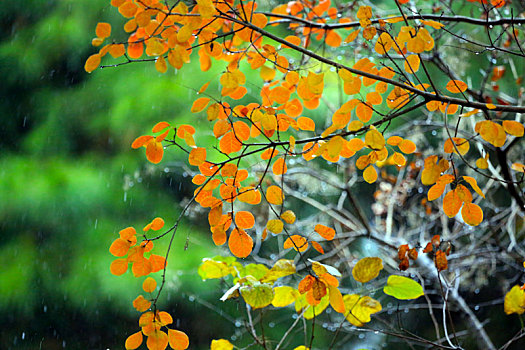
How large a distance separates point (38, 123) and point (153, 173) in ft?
2.28

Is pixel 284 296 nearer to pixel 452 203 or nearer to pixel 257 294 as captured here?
pixel 257 294

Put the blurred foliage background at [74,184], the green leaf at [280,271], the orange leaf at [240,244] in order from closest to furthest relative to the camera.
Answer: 1. the orange leaf at [240,244]
2. the green leaf at [280,271]
3. the blurred foliage background at [74,184]

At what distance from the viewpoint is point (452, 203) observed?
26.1 inches

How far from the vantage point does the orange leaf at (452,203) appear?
2.15 ft

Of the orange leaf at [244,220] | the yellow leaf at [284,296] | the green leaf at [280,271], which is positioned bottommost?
the yellow leaf at [284,296]

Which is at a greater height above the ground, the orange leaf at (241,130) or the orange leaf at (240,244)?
the orange leaf at (241,130)

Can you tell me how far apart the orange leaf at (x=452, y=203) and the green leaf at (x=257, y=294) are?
0.31 meters

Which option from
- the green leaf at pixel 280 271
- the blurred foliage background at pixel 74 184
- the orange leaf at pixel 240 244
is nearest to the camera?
the orange leaf at pixel 240 244

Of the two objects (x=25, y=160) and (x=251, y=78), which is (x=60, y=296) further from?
(x=251, y=78)

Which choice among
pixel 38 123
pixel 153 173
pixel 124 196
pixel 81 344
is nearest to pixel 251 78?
pixel 153 173

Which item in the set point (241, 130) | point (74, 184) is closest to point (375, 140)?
point (241, 130)

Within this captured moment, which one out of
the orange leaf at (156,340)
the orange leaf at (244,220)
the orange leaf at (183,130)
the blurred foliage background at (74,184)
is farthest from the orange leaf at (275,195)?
the blurred foliage background at (74,184)

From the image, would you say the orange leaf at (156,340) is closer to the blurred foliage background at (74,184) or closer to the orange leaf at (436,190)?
the orange leaf at (436,190)

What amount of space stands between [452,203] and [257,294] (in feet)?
1.10
